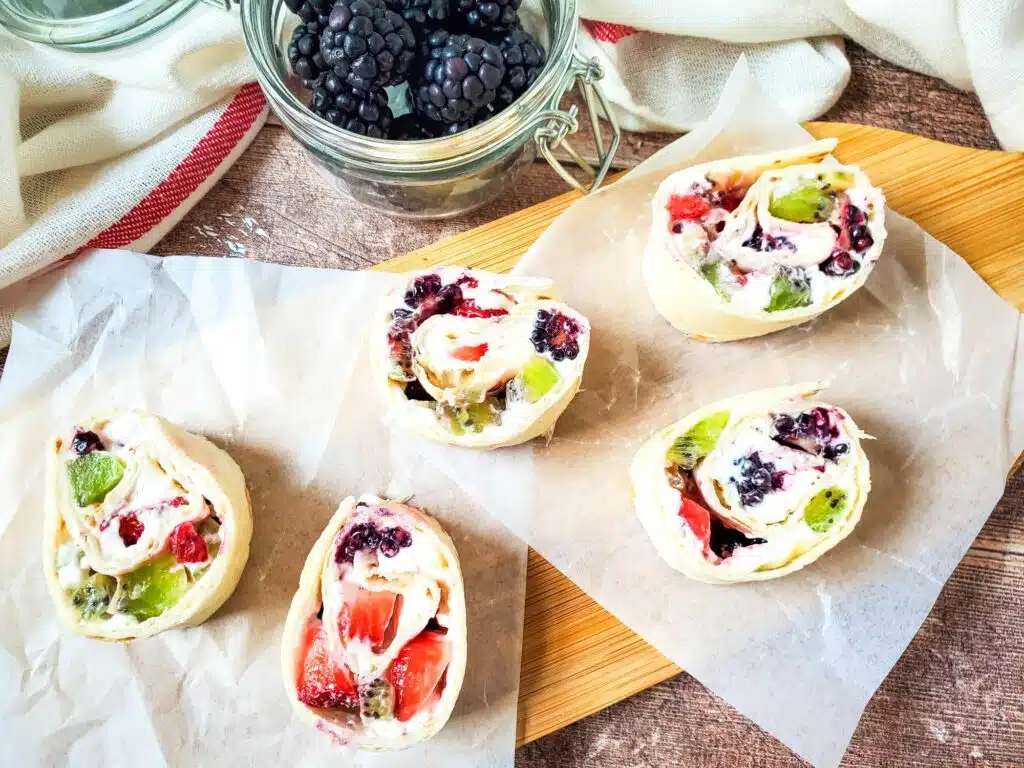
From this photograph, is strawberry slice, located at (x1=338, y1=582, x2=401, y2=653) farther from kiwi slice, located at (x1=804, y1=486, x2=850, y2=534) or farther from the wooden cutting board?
kiwi slice, located at (x1=804, y1=486, x2=850, y2=534)

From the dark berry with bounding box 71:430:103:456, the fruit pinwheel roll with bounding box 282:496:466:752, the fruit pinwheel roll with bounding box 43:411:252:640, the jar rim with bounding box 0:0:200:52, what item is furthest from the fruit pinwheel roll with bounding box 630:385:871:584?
the jar rim with bounding box 0:0:200:52

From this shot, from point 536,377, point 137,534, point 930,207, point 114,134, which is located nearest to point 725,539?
point 536,377

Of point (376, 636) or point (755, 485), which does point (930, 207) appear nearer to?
point (755, 485)

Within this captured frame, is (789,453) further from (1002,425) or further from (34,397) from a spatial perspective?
(34,397)

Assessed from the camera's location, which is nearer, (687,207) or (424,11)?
(424,11)

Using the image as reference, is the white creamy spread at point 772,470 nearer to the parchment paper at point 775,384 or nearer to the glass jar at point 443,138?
the parchment paper at point 775,384

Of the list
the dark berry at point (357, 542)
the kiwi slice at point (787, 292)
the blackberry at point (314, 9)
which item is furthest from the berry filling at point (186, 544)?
the kiwi slice at point (787, 292)
